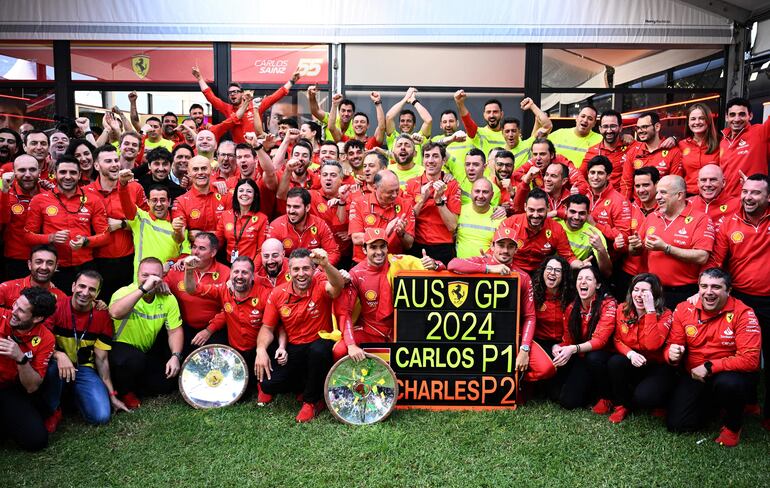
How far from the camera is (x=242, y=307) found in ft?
20.2

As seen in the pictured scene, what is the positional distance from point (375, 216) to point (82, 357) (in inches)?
119

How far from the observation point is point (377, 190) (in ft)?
22.2

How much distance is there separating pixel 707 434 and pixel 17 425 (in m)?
5.46

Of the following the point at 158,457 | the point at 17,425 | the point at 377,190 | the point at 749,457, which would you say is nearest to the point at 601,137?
the point at 377,190

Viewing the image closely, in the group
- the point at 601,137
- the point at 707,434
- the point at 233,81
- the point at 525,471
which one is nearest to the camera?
the point at 525,471

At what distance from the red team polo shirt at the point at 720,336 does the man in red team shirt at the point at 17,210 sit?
612 cm

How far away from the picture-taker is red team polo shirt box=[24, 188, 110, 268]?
650cm

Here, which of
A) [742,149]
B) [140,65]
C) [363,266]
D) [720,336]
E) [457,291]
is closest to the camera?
[720,336]

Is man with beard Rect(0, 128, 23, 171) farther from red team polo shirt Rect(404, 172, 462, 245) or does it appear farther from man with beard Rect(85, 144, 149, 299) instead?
red team polo shirt Rect(404, 172, 462, 245)

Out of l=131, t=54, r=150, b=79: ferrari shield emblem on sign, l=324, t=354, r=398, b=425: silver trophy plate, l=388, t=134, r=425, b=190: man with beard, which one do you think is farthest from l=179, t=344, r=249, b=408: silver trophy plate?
l=131, t=54, r=150, b=79: ferrari shield emblem on sign

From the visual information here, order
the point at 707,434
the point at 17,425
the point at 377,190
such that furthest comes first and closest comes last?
the point at 377,190 < the point at 707,434 < the point at 17,425

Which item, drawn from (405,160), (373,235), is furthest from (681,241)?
(405,160)

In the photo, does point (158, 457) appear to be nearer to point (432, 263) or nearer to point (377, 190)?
point (432, 263)

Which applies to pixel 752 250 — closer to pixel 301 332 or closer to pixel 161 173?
pixel 301 332
